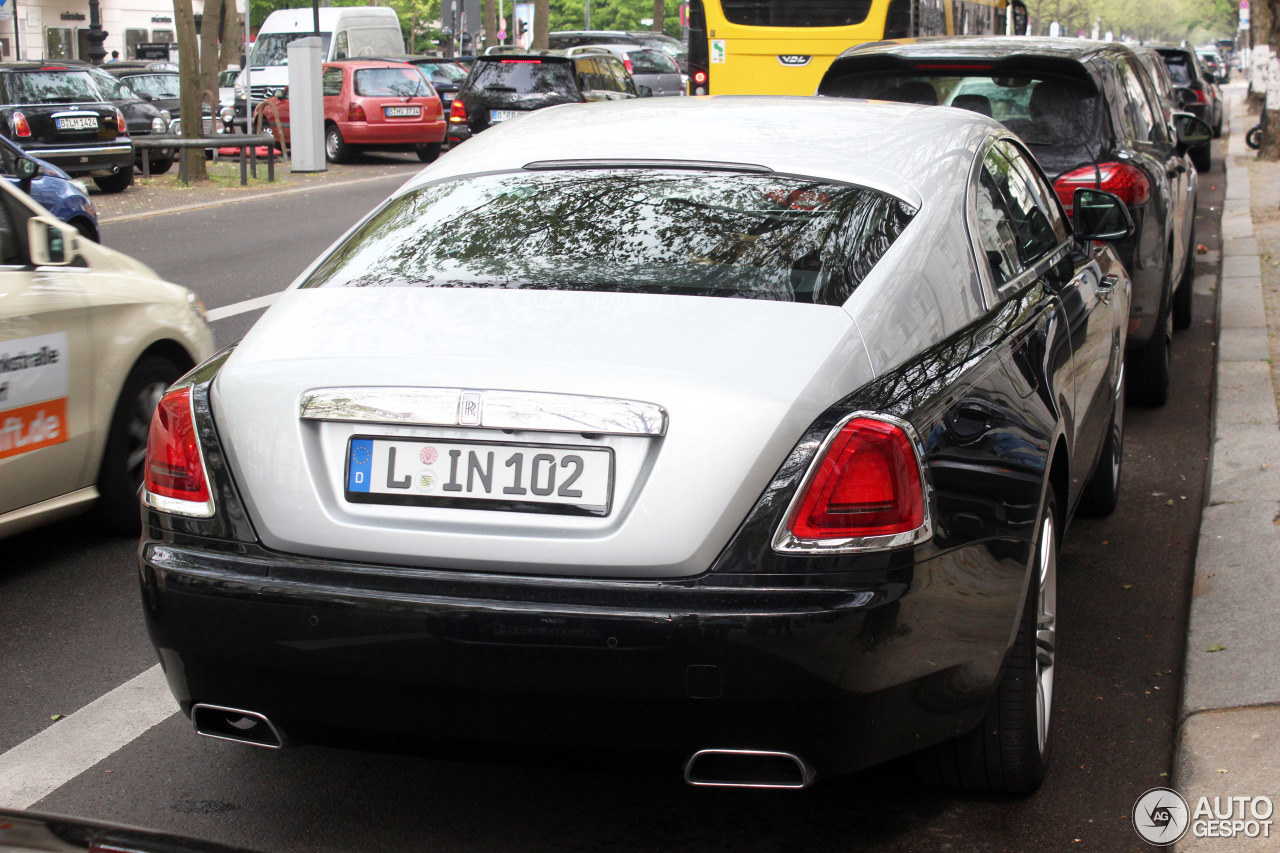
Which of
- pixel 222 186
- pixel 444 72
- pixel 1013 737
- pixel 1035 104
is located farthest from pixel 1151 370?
pixel 444 72

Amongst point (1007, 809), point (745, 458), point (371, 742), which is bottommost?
point (1007, 809)

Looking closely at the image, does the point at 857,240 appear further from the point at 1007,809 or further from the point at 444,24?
the point at 444,24

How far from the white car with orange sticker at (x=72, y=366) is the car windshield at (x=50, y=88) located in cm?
1571

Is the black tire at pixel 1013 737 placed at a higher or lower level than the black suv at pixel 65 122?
lower

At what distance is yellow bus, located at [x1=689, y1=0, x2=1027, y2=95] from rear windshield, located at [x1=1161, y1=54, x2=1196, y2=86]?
7.79m

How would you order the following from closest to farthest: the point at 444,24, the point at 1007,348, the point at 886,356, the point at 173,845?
the point at 173,845, the point at 886,356, the point at 1007,348, the point at 444,24

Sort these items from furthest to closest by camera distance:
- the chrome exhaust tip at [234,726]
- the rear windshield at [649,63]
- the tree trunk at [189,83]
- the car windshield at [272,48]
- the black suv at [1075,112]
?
the rear windshield at [649,63], the car windshield at [272,48], the tree trunk at [189,83], the black suv at [1075,112], the chrome exhaust tip at [234,726]

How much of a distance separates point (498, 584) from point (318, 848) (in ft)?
2.92

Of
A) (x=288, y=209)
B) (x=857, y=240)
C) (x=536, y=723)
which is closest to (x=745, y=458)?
(x=536, y=723)

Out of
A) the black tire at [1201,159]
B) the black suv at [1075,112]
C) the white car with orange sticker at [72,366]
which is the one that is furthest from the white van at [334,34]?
the white car with orange sticker at [72,366]

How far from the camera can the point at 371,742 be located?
2941mm

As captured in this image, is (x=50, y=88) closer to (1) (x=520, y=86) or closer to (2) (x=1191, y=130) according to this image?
(1) (x=520, y=86)

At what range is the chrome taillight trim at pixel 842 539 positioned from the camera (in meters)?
2.76

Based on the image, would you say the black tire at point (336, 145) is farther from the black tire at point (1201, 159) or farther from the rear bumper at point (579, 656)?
the rear bumper at point (579, 656)
